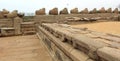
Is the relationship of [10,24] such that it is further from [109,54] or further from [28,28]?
[109,54]

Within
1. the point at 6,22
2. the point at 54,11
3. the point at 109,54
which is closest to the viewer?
the point at 109,54

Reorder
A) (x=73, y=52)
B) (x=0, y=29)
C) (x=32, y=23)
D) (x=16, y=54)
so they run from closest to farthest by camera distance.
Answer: (x=73, y=52) < (x=16, y=54) < (x=0, y=29) < (x=32, y=23)

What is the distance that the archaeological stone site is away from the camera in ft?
10.1

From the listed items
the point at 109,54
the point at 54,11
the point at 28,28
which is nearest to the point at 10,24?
the point at 28,28

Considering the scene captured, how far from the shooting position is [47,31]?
5.00 meters

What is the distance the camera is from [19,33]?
7.54 m

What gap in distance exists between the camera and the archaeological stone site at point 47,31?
10.1 feet

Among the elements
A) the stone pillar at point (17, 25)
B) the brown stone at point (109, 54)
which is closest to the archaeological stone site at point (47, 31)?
the stone pillar at point (17, 25)

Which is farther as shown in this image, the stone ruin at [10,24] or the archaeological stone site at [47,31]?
the stone ruin at [10,24]

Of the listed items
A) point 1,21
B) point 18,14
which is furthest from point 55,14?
point 1,21

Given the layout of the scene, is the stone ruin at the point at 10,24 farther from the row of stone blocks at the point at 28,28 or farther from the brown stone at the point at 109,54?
the brown stone at the point at 109,54

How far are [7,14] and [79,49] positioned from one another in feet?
19.1

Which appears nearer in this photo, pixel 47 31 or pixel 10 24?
pixel 47 31

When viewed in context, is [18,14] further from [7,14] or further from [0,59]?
[0,59]
